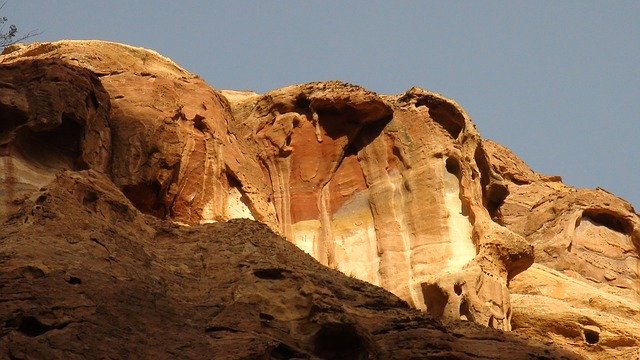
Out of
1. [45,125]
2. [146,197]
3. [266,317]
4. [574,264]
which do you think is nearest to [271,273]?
[266,317]

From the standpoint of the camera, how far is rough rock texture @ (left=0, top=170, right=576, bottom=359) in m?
21.0

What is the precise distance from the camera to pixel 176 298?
2314 centimetres

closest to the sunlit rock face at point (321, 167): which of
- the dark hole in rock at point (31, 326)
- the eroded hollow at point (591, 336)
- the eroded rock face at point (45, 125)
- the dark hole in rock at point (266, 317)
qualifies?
the eroded rock face at point (45, 125)

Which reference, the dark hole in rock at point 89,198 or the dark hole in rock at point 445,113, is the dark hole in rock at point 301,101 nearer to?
the dark hole in rock at point 445,113

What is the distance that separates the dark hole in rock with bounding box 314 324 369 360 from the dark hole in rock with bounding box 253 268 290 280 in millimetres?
2082

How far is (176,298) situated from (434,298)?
53.8 ft

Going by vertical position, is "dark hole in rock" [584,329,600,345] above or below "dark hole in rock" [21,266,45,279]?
above

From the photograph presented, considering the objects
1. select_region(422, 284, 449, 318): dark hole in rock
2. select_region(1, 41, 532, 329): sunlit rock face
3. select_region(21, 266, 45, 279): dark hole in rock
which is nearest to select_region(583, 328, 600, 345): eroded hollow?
select_region(1, 41, 532, 329): sunlit rock face

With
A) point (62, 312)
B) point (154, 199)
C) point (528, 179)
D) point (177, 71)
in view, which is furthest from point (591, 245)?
point (62, 312)

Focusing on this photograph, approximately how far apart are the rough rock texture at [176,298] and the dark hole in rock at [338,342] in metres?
0.01

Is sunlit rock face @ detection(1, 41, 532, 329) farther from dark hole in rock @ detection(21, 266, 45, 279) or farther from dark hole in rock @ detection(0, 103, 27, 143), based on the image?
dark hole in rock @ detection(21, 266, 45, 279)

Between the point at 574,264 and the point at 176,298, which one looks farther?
the point at 574,264

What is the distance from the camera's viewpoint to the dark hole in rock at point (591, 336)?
41094mm

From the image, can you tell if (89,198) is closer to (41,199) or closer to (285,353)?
(41,199)
